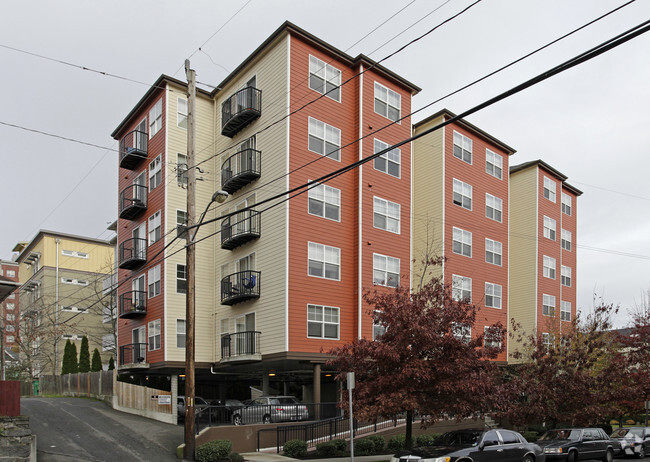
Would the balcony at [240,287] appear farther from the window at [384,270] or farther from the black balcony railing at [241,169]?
the window at [384,270]

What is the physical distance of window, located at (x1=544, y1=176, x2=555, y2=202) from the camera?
4466 centimetres

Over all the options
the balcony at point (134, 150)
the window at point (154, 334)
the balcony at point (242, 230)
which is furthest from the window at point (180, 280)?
the balcony at point (134, 150)

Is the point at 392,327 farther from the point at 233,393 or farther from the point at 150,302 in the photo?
the point at 233,393

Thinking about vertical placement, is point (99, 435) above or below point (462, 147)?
below

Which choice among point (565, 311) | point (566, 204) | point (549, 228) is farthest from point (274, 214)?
point (566, 204)

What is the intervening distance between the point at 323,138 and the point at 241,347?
10.6 meters

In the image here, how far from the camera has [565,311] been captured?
149 ft

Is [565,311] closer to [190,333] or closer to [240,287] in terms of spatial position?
[240,287]

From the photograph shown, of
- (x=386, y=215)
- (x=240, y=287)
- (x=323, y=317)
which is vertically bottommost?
(x=323, y=317)

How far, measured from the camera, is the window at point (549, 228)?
4397 centimetres

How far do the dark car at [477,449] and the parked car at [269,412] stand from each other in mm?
8331

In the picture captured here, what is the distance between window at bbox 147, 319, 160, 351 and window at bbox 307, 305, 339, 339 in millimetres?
9065

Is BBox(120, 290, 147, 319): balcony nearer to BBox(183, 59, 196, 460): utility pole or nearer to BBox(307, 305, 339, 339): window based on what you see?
BBox(307, 305, 339, 339): window

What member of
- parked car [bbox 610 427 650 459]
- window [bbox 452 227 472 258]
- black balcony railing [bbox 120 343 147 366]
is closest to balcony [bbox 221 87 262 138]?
black balcony railing [bbox 120 343 147 366]
